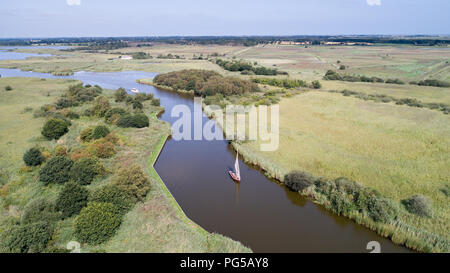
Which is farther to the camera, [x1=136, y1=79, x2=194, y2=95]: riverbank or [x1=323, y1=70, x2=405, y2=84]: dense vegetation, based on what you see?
[x1=323, y1=70, x2=405, y2=84]: dense vegetation

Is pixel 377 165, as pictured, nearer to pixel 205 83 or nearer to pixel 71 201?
pixel 71 201

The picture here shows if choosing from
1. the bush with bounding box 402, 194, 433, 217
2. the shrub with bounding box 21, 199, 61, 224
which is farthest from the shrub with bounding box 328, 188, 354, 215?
the shrub with bounding box 21, 199, 61, 224

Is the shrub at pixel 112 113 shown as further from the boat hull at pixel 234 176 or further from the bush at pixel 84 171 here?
the boat hull at pixel 234 176

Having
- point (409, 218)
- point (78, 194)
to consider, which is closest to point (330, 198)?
point (409, 218)

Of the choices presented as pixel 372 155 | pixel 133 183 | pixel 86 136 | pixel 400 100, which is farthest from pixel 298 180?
pixel 400 100

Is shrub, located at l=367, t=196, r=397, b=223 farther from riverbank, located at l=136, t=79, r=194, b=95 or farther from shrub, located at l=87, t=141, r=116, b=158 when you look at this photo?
riverbank, located at l=136, t=79, r=194, b=95
